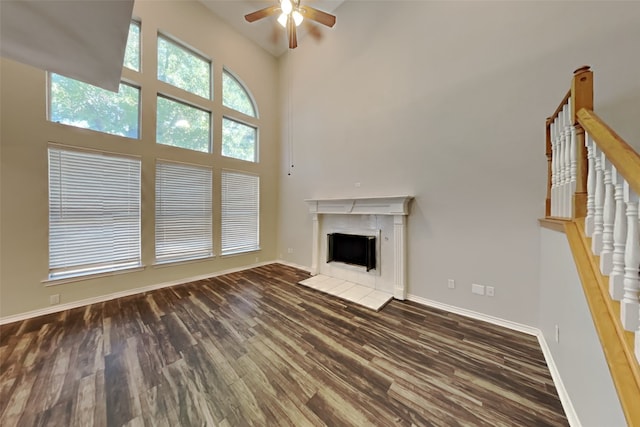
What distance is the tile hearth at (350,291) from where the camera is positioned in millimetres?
3035

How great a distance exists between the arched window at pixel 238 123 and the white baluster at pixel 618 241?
496 cm

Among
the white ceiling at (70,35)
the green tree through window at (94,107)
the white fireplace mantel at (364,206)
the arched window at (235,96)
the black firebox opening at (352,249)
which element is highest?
the arched window at (235,96)

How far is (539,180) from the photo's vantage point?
7.57 ft

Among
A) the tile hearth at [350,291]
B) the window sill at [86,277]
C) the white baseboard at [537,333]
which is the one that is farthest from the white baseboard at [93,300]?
the white baseboard at [537,333]

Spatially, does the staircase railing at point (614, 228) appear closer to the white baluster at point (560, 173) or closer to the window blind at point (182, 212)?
the white baluster at point (560, 173)

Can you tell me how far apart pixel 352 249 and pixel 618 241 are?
10.0 feet

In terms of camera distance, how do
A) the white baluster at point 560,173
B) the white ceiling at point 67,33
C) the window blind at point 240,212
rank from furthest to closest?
the window blind at point 240,212 < the white baluster at point 560,173 < the white ceiling at point 67,33

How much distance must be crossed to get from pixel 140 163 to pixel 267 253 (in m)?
3.01

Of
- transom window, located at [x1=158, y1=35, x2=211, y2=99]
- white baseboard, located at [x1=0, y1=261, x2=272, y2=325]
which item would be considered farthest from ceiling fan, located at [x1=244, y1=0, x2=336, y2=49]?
white baseboard, located at [x1=0, y1=261, x2=272, y2=325]

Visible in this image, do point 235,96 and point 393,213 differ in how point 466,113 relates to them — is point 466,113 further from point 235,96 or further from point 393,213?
point 235,96

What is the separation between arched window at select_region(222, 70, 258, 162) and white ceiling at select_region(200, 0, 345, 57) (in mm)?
1005

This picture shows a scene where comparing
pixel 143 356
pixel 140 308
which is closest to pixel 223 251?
pixel 140 308

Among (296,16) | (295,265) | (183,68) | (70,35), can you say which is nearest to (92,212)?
(70,35)

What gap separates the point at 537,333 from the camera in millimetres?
2287
